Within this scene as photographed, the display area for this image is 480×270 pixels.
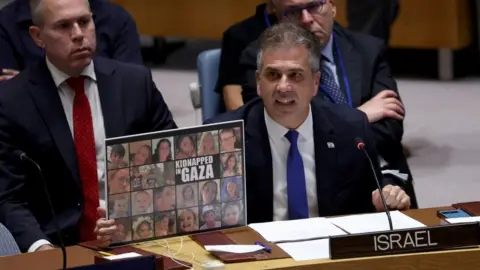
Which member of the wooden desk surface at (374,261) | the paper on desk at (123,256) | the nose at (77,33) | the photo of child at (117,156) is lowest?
the wooden desk surface at (374,261)

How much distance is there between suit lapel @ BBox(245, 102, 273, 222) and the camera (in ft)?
11.4

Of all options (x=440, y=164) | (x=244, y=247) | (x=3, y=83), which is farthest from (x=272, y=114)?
(x=440, y=164)

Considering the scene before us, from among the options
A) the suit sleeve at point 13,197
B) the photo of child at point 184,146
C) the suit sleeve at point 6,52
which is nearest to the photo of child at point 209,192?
the photo of child at point 184,146

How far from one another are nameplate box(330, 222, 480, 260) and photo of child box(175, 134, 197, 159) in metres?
0.46

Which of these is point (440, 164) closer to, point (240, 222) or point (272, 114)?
point (272, 114)

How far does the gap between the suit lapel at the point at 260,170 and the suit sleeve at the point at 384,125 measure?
76 cm

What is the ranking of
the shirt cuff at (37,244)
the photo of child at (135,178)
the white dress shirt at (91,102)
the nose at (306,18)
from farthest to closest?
the nose at (306,18) → the white dress shirt at (91,102) → the shirt cuff at (37,244) → the photo of child at (135,178)

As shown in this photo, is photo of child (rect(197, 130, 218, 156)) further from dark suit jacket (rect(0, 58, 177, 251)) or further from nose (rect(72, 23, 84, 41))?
nose (rect(72, 23, 84, 41))

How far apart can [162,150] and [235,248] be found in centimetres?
33

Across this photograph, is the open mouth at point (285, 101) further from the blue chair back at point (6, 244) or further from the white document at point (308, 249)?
the blue chair back at point (6, 244)

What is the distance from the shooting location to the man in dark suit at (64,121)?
3.58 meters

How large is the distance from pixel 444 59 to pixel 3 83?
16.0 ft

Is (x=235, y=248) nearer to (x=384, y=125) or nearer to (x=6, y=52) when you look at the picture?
(x=384, y=125)

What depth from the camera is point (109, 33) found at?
4.64 meters
